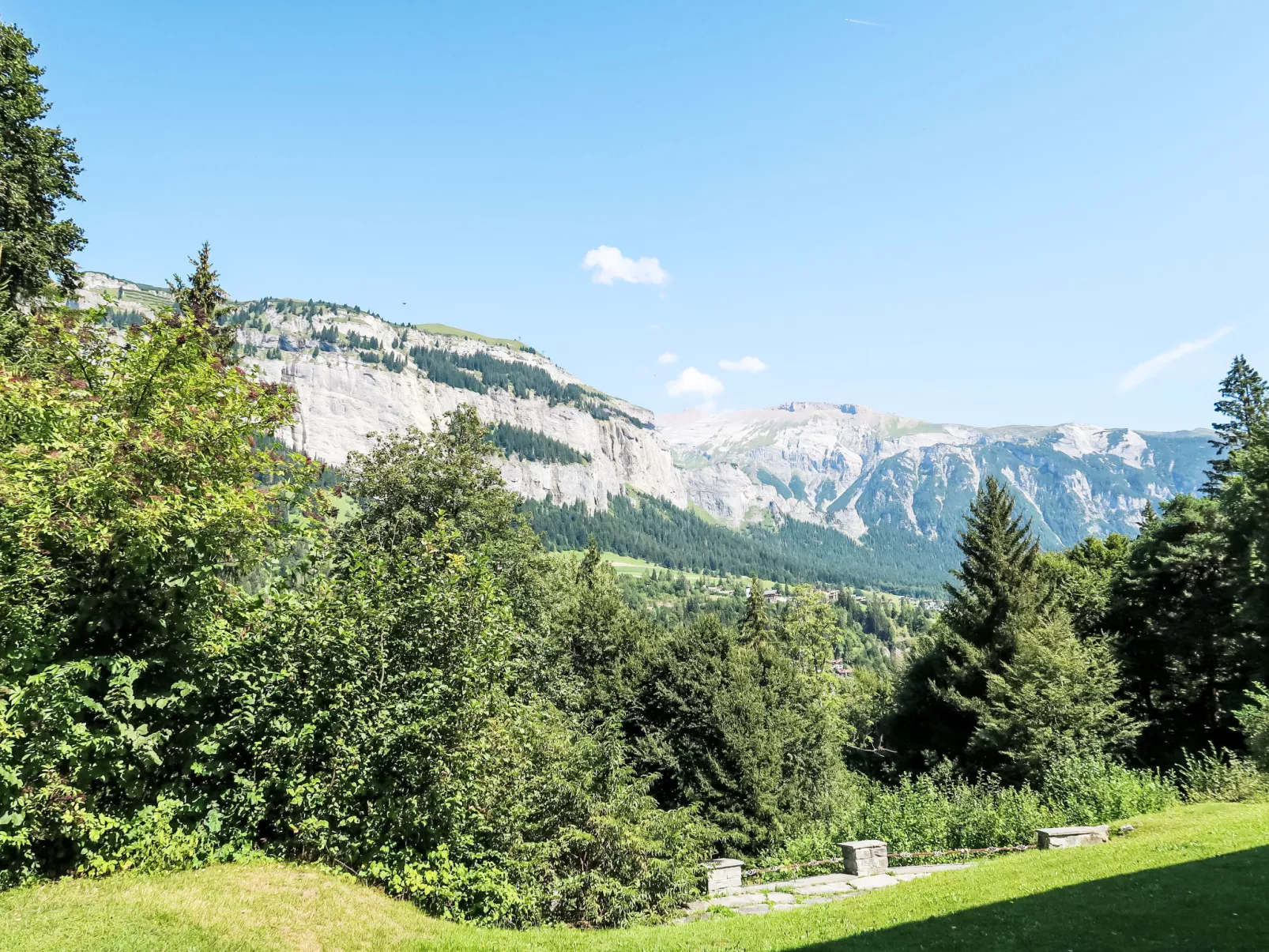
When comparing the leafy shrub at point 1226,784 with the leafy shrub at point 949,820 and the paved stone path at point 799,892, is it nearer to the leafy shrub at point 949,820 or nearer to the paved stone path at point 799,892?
the leafy shrub at point 949,820

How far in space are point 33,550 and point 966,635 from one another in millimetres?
34445

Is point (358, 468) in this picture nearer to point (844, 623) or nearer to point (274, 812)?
point (274, 812)

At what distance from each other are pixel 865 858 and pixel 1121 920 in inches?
300

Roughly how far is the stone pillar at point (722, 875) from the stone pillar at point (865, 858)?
3.23 m

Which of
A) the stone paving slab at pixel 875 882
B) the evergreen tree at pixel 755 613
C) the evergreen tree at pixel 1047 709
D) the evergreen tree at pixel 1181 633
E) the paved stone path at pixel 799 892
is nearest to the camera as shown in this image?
the paved stone path at pixel 799 892

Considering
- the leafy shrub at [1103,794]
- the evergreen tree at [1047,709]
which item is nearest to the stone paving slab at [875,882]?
the leafy shrub at [1103,794]

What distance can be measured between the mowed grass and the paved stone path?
1.12m

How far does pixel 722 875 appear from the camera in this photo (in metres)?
15.4

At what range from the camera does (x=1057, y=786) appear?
21984 mm

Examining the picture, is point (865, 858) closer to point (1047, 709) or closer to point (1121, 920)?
point (1121, 920)

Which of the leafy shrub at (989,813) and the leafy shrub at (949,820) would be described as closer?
the leafy shrub at (949,820)

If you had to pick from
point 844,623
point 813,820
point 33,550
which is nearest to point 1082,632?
point 813,820

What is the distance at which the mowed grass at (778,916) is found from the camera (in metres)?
8.02

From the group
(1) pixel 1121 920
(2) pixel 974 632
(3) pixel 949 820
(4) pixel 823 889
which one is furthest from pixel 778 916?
(2) pixel 974 632
